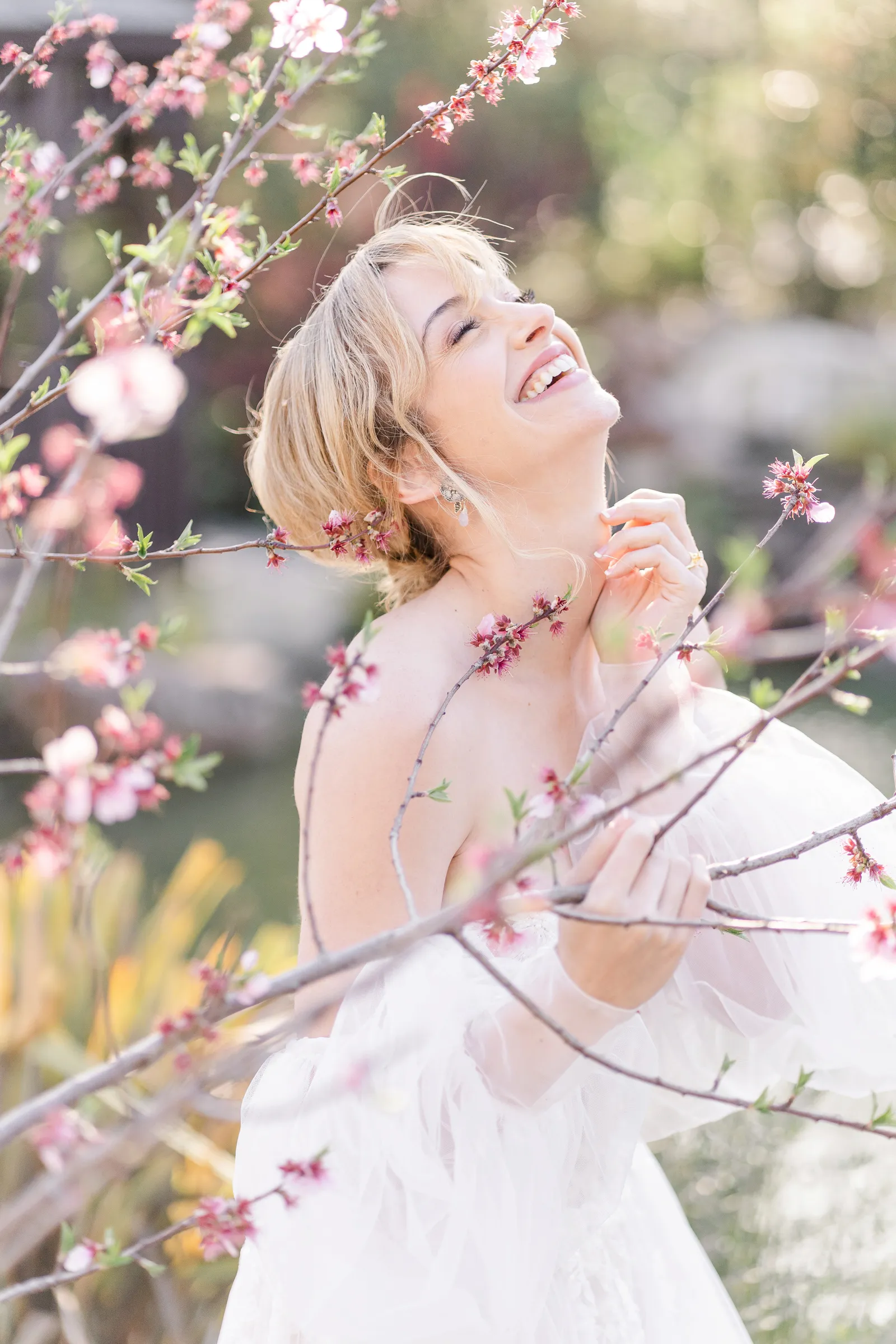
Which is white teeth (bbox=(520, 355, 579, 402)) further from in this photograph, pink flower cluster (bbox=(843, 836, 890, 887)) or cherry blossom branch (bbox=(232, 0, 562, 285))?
pink flower cluster (bbox=(843, 836, 890, 887))

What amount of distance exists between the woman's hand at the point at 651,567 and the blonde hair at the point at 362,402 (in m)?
0.21

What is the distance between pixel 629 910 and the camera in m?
1.03

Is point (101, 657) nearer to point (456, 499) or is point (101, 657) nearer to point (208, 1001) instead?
point (208, 1001)

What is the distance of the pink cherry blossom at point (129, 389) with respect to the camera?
751mm

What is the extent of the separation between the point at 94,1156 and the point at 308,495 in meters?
1.49

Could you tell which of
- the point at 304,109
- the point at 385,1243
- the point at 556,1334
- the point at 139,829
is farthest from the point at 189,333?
the point at 304,109

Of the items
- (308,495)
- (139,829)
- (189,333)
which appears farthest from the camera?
(139,829)

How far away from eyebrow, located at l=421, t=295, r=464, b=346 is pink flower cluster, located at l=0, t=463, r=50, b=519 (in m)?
0.82

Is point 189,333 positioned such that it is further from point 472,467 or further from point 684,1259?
point 684,1259

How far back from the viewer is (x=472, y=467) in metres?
1.90

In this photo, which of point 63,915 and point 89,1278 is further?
point 63,915


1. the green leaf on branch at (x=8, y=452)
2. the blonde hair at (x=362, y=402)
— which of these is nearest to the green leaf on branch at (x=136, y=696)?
the green leaf on branch at (x=8, y=452)

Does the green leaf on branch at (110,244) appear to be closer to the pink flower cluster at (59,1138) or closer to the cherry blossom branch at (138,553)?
the cherry blossom branch at (138,553)

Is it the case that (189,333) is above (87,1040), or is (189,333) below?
above
